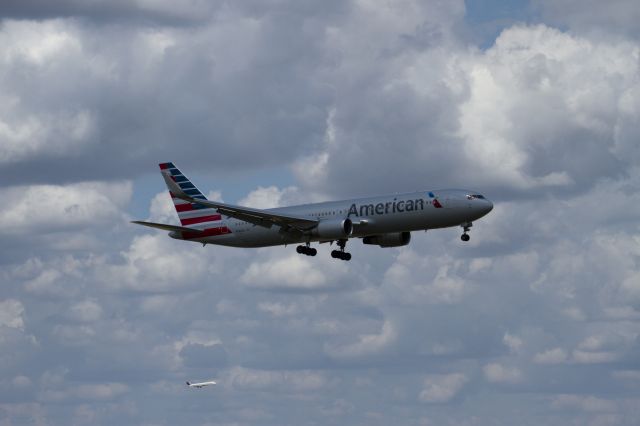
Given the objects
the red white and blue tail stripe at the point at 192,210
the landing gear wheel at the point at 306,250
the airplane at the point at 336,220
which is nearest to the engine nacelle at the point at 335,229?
the airplane at the point at 336,220

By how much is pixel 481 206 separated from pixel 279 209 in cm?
2144

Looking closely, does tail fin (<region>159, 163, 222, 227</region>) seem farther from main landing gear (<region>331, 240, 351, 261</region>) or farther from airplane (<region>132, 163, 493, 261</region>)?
main landing gear (<region>331, 240, 351, 261</region>)

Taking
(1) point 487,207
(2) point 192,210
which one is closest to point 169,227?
(2) point 192,210

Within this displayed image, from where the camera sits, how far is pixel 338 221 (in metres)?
115

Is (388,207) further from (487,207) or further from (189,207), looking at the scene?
(189,207)

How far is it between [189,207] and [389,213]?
2802 centimetres

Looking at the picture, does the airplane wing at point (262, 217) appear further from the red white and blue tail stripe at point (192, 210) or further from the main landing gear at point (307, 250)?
the red white and blue tail stripe at point (192, 210)

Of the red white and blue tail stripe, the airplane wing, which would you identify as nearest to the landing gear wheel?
the airplane wing

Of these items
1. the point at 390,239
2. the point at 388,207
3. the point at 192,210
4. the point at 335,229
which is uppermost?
the point at 192,210

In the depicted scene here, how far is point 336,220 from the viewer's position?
378 ft

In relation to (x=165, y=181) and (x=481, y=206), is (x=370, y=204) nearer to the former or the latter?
(x=481, y=206)

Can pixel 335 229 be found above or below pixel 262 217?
below

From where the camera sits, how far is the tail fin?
128500 mm

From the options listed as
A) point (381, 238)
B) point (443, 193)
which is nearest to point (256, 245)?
point (381, 238)
